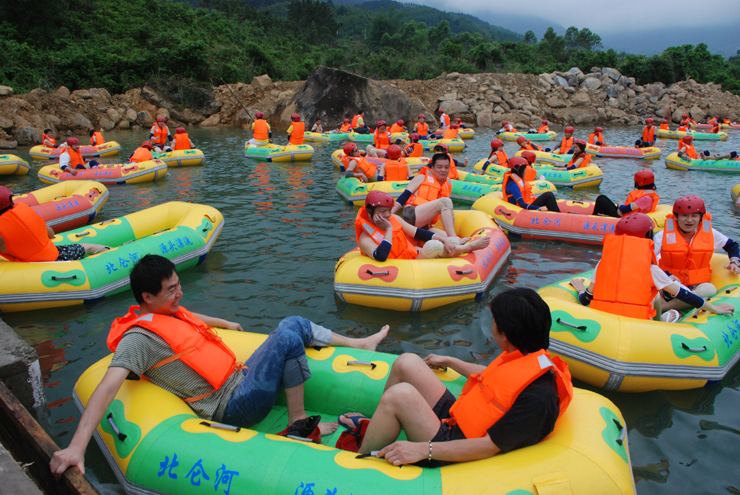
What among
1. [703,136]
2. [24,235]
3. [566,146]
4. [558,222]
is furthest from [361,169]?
[703,136]

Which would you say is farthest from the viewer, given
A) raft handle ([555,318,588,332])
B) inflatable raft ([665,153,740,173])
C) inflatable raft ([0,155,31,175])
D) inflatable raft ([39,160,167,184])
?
inflatable raft ([665,153,740,173])

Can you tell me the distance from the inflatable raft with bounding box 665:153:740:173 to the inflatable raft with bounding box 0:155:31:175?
57.4 ft

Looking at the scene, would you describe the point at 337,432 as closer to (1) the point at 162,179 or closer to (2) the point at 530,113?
(1) the point at 162,179

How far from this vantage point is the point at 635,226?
389 cm

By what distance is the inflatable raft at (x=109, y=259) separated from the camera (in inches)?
186

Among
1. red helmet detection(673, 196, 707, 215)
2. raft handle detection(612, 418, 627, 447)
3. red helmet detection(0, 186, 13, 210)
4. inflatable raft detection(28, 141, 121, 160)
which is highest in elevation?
red helmet detection(673, 196, 707, 215)

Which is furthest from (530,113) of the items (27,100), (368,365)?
(368,365)

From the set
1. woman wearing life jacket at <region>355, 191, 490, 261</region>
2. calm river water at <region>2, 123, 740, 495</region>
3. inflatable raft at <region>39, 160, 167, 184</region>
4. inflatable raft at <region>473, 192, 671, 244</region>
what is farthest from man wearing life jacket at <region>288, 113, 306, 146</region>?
woman wearing life jacket at <region>355, 191, 490, 261</region>

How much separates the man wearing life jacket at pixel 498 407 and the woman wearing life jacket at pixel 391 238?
7.72 feet

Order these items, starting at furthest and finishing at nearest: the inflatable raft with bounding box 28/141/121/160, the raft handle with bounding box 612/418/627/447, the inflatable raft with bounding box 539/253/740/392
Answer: the inflatable raft with bounding box 28/141/121/160 → the inflatable raft with bounding box 539/253/740/392 → the raft handle with bounding box 612/418/627/447

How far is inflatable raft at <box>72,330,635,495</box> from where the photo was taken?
82.0 inches

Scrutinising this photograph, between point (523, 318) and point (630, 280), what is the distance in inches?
90.6

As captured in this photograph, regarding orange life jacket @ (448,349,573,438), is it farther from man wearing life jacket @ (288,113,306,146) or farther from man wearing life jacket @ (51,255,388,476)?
man wearing life jacket @ (288,113,306,146)

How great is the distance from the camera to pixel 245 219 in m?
7.98
